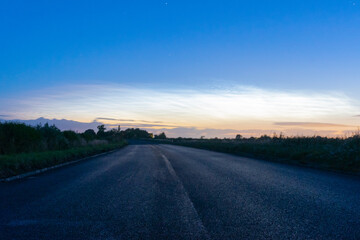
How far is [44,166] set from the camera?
43.1 feet

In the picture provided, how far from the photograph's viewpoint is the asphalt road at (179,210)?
4219 millimetres

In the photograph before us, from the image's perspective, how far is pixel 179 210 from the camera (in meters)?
5.43

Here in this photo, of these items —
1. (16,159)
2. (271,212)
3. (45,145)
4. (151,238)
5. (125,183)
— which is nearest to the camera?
(151,238)

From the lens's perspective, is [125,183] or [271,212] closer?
[271,212]

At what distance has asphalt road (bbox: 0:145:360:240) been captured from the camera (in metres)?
4.22

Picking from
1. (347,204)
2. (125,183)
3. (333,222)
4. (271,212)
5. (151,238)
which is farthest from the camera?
(125,183)

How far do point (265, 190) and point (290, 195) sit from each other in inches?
28.5

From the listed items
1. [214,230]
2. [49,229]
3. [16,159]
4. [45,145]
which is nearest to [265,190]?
[214,230]

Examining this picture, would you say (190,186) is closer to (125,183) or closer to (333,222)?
(125,183)

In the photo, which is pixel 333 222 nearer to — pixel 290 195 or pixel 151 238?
pixel 290 195

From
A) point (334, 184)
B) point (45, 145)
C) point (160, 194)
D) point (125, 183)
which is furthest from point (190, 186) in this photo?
point (45, 145)

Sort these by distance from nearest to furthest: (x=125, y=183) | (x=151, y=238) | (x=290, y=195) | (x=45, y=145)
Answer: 1. (x=151, y=238)
2. (x=290, y=195)
3. (x=125, y=183)
4. (x=45, y=145)

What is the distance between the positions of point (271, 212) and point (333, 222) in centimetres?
99

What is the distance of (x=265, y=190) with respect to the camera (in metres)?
7.54
